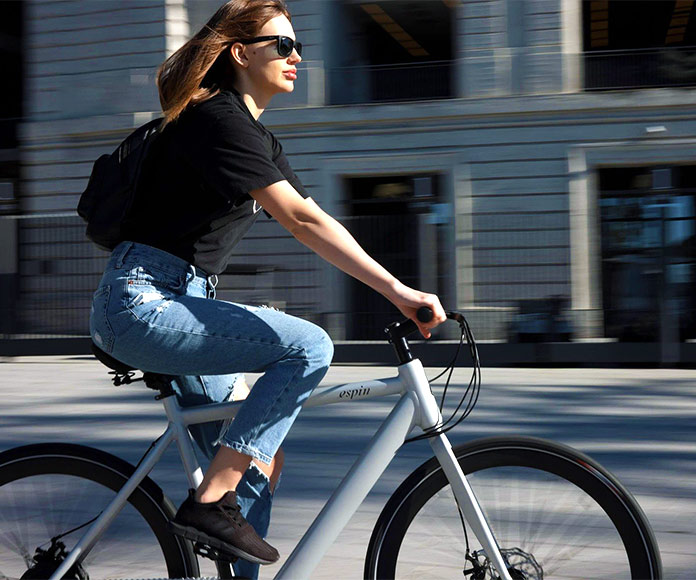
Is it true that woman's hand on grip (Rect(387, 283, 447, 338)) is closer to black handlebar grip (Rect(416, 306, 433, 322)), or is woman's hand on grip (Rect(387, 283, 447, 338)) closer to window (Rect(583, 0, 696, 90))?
black handlebar grip (Rect(416, 306, 433, 322))

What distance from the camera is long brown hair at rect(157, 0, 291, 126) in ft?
8.25

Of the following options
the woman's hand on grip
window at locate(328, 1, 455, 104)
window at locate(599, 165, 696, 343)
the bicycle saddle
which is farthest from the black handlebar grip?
window at locate(328, 1, 455, 104)

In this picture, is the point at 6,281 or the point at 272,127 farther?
the point at 272,127

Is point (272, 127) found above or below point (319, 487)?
above

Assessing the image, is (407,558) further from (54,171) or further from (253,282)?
(54,171)

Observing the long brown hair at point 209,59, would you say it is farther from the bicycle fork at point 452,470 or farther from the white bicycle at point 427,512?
the bicycle fork at point 452,470

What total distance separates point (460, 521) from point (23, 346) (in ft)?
45.9

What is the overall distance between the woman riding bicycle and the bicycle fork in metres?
0.14

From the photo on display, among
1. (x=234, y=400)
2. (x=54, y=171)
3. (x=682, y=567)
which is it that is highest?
(x=54, y=171)

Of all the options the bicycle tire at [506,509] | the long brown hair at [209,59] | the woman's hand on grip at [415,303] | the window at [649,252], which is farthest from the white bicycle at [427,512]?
the window at [649,252]

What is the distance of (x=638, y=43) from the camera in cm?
1756

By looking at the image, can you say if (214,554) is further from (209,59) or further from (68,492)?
(209,59)

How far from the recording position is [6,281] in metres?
16.1

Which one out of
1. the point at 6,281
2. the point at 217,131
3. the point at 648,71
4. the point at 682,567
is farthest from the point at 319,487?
the point at 648,71
